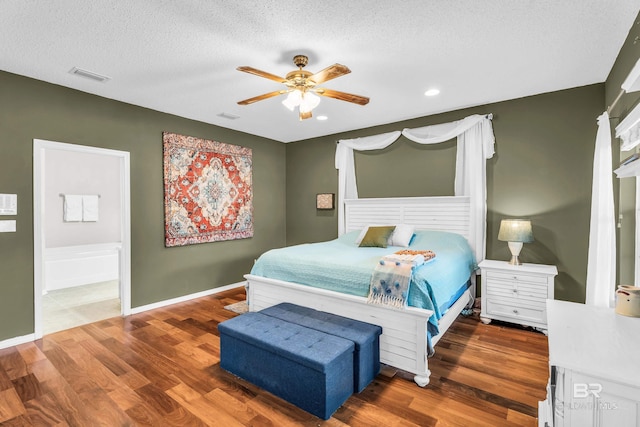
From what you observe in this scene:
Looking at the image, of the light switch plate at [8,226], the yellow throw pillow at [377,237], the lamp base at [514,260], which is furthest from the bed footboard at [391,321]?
the light switch plate at [8,226]

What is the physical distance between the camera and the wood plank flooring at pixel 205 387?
1.92 m

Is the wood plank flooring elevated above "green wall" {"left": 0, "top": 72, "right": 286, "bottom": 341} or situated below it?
below

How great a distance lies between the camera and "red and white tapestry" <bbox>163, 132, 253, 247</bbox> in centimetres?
419

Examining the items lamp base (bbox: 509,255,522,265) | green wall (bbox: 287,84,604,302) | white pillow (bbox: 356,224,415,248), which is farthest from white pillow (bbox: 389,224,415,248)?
lamp base (bbox: 509,255,522,265)

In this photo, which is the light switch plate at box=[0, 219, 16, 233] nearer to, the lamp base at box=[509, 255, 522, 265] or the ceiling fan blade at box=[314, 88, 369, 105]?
the ceiling fan blade at box=[314, 88, 369, 105]

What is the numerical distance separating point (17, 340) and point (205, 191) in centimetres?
252

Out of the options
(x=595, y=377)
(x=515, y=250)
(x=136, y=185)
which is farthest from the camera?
(x=136, y=185)

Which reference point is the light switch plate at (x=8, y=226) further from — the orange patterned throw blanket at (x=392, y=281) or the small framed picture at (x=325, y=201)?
the small framed picture at (x=325, y=201)

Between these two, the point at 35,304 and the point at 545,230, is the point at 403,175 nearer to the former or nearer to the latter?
the point at 545,230

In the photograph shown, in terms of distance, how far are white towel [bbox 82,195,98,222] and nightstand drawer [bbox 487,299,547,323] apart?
20.8 feet

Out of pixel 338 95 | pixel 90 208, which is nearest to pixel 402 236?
pixel 338 95

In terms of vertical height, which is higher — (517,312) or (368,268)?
(368,268)

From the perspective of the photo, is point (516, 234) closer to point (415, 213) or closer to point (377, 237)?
point (415, 213)

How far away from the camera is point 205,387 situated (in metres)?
2.25
